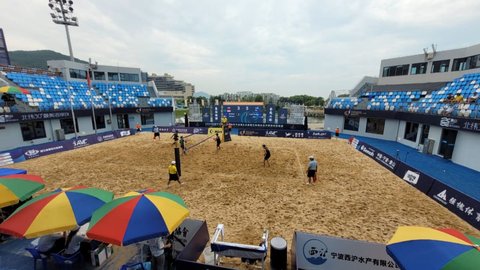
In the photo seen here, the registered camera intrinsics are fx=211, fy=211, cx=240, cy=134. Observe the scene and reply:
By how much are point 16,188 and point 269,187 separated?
10.3 meters

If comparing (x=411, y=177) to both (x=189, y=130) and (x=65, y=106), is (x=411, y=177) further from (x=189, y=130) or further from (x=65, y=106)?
(x=65, y=106)

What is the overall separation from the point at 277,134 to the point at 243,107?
701 centimetres

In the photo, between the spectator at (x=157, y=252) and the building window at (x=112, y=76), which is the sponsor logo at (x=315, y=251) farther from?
the building window at (x=112, y=76)

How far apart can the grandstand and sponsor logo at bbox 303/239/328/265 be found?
26.7 meters

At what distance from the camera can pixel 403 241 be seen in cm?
425

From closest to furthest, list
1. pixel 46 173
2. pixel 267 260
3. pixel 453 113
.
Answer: pixel 267 260 < pixel 46 173 < pixel 453 113

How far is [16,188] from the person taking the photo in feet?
21.3

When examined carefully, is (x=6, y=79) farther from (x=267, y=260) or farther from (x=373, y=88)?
(x=373, y=88)

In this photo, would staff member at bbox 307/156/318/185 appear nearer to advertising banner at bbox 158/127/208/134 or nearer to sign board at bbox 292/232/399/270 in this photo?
sign board at bbox 292/232/399/270

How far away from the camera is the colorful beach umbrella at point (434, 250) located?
3.43 metres

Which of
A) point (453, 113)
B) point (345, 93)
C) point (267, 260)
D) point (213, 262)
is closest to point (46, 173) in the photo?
point (213, 262)

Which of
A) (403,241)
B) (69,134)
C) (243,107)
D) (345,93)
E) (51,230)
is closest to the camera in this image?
(403,241)

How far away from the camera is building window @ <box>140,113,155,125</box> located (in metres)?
36.2

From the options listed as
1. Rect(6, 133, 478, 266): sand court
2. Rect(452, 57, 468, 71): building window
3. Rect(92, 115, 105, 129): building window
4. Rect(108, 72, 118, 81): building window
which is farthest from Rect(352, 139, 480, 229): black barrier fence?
Rect(108, 72, 118, 81): building window
